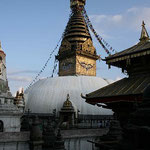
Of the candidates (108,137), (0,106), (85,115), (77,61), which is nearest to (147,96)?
(108,137)

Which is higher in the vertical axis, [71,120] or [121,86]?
[121,86]

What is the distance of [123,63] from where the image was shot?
10.2m

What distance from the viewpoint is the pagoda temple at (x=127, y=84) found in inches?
329

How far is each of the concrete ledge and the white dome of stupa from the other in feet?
36.3

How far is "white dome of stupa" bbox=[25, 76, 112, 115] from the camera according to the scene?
21797 mm

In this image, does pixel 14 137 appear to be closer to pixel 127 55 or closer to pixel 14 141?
pixel 14 141

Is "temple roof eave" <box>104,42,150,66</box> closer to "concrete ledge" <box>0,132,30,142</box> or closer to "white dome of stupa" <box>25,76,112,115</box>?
"concrete ledge" <box>0,132,30,142</box>

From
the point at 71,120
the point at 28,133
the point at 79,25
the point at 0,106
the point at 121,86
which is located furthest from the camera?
the point at 79,25

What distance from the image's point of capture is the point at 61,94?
22781mm

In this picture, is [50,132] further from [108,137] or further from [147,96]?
[147,96]

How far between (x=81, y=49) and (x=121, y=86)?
72.0ft

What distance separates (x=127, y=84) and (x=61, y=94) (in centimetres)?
1413

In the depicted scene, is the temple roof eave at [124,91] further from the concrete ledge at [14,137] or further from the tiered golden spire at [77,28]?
the tiered golden spire at [77,28]

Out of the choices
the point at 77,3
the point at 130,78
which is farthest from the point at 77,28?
the point at 130,78
